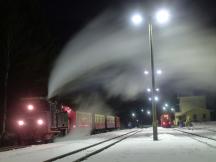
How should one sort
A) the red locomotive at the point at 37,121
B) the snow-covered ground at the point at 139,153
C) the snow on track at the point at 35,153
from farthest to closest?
1. the red locomotive at the point at 37,121
2. the snow on track at the point at 35,153
3. the snow-covered ground at the point at 139,153

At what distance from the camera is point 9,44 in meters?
39.0

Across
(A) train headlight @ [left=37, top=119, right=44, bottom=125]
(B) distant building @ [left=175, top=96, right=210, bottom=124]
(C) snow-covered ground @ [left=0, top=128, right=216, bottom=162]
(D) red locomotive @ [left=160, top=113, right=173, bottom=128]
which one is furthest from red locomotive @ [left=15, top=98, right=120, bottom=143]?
(B) distant building @ [left=175, top=96, right=210, bottom=124]

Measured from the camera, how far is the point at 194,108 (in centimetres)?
11944

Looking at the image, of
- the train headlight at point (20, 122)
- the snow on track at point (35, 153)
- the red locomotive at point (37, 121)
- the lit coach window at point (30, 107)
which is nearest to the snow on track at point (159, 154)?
the snow on track at point (35, 153)

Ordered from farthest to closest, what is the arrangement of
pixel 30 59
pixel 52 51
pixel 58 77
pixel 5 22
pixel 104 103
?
pixel 104 103 < pixel 52 51 < pixel 30 59 < pixel 5 22 < pixel 58 77

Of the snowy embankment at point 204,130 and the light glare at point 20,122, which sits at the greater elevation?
the light glare at point 20,122

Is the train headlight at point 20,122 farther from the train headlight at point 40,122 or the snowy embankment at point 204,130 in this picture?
the snowy embankment at point 204,130

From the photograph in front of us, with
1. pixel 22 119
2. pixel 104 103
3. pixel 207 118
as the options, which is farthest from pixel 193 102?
pixel 22 119

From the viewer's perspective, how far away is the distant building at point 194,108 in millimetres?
118438

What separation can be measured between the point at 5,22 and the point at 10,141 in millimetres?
13460

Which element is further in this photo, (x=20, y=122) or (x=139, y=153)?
(x=20, y=122)

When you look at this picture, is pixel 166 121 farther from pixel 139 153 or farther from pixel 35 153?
pixel 139 153

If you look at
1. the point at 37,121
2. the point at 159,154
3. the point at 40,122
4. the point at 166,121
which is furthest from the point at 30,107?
the point at 166,121

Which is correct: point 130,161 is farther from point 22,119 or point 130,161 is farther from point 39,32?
point 39,32
